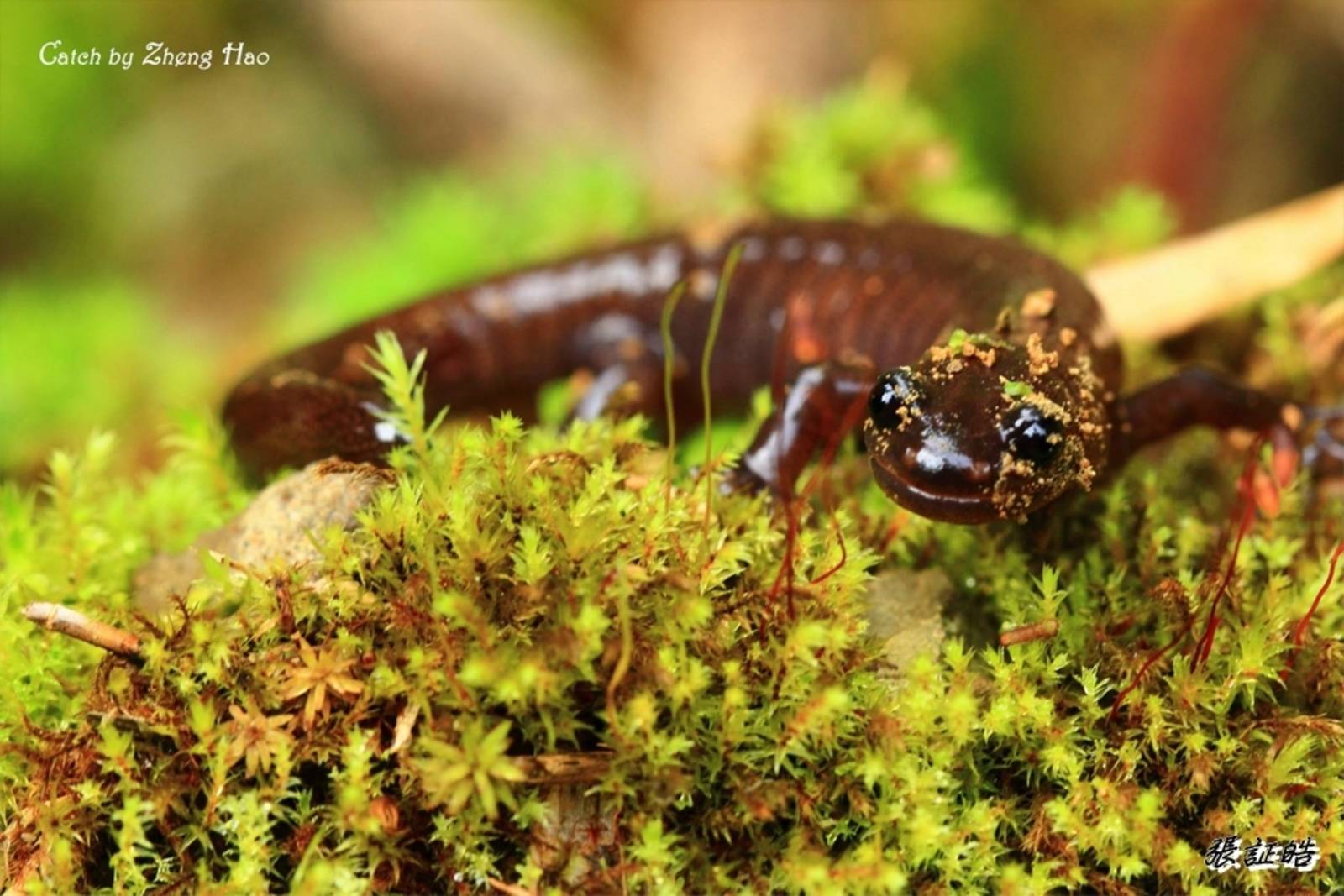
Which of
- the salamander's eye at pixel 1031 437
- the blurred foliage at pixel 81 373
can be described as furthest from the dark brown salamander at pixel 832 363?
the blurred foliage at pixel 81 373

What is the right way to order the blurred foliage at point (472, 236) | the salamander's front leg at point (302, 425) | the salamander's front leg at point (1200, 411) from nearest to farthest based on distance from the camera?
1. the salamander's front leg at point (302, 425)
2. the salamander's front leg at point (1200, 411)
3. the blurred foliage at point (472, 236)

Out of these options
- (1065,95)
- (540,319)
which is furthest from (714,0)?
(540,319)

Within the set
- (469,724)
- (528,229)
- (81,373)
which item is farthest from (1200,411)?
(81,373)

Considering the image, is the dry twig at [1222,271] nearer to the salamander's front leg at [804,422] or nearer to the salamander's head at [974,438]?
the salamander's front leg at [804,422]

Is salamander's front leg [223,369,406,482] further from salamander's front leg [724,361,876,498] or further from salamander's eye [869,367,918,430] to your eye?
salamander's eye [869,367,918,430]

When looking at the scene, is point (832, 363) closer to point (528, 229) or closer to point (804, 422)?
point (804, 422)

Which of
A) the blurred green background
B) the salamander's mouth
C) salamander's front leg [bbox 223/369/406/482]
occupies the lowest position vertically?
the salamander's mouth
